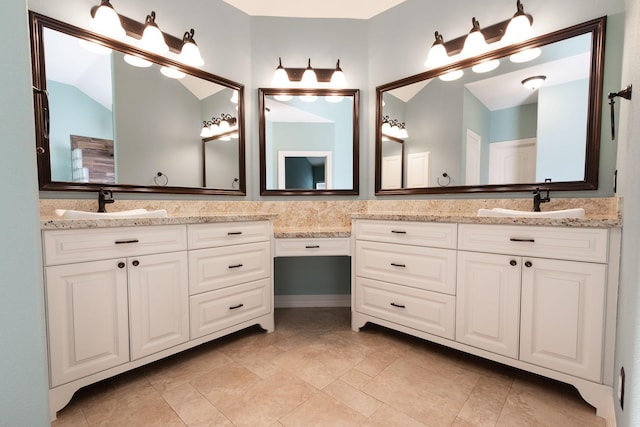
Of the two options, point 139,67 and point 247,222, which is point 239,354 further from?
point 139,67

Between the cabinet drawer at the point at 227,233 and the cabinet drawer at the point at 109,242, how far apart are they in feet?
0.22

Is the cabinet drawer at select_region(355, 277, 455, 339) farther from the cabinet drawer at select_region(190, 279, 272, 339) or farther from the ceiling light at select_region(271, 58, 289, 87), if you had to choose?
the ceiling light at select_region(271, 58, 289, 87)

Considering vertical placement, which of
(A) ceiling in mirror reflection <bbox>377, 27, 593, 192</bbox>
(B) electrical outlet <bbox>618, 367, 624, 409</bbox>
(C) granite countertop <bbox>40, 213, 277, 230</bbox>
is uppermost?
(A) ceiling in mirror reflection <bbox>377, 27, 593, 192</bbox>

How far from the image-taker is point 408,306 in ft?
5.72

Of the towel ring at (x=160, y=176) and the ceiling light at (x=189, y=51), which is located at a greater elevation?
the ceiling light at (x=189, y=51)

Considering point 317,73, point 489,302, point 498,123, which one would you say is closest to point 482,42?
point 498,123

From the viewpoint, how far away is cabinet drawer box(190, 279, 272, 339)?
1622 millimetres

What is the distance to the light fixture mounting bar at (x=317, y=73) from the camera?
2.40 m

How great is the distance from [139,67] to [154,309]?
157 centimetres

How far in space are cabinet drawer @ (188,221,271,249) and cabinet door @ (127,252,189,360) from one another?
0.39 feet

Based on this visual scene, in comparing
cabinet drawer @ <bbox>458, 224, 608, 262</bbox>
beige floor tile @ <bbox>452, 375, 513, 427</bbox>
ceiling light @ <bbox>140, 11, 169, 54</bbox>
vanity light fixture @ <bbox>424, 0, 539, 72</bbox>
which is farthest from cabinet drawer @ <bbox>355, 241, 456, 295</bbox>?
ceiling light @ <bbox>140, 11, 169, 54</bbox>

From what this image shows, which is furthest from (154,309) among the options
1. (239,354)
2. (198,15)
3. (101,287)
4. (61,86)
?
(198,15)

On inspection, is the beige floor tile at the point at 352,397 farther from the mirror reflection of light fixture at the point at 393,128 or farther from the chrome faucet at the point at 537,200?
the mirror reflection of light fixture at the point at 393,128

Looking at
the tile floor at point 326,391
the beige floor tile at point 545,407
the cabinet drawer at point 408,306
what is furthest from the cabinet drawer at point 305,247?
the beige floor tile at point 545,407
